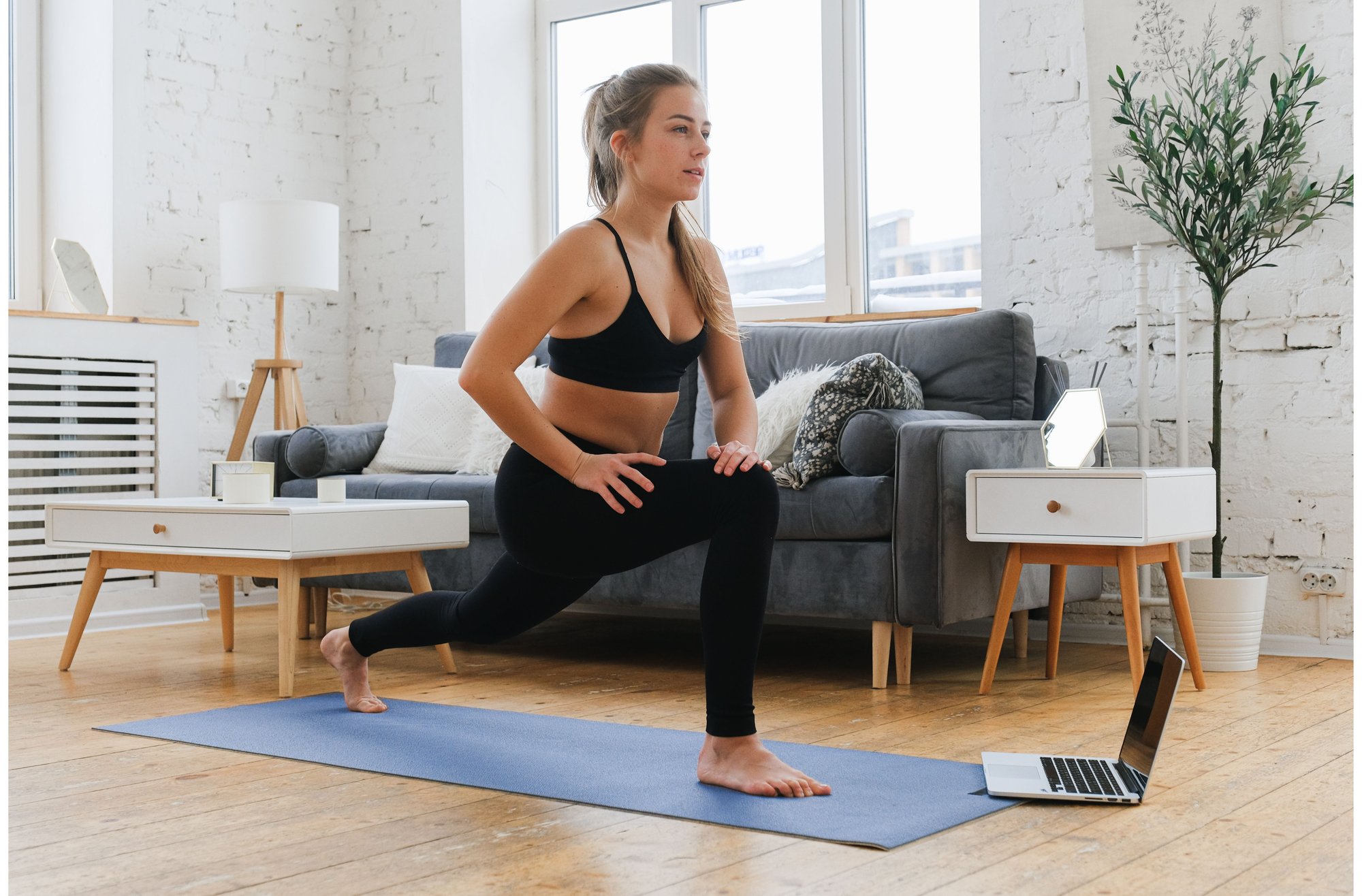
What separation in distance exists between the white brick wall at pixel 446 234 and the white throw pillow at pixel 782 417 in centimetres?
83

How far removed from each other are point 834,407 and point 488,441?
53.5 inches

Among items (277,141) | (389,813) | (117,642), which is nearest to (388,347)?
(277,141)

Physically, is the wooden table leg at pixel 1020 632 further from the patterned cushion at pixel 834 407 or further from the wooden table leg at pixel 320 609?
the wooden table leg at pixel 320 609

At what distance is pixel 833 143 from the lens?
4.65m

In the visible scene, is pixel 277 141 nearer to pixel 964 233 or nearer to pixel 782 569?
pixel 964 233

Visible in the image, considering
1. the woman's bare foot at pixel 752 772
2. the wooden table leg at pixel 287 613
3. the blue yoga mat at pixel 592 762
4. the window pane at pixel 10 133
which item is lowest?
the blue yoga mat at pixel 592 762

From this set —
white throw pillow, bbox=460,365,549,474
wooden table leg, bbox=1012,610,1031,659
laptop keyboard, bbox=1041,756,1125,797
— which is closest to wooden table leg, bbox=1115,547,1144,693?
wooden table leg, bbox=1012,610,1031,659

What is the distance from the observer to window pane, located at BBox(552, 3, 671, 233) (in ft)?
17.2

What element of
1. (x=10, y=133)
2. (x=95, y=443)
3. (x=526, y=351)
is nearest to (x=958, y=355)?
(x=526, y=351)

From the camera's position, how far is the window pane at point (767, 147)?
4762 millimetres

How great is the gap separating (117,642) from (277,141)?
2.18 m

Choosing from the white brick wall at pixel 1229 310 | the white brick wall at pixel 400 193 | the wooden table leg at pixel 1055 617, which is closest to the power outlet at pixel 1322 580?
the white brick wall at pixel 1229 310

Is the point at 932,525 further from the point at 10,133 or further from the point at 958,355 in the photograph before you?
the point at 10,133

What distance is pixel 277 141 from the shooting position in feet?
17.5
